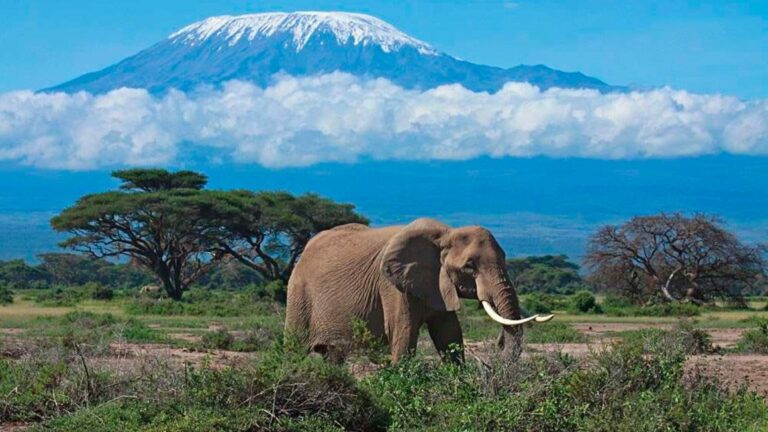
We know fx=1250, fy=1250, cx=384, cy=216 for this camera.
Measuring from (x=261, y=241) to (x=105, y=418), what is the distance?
37.5m

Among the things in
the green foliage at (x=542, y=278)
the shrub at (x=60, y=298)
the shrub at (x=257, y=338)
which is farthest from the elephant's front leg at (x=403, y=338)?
the green foliage at (x=542, y=278)

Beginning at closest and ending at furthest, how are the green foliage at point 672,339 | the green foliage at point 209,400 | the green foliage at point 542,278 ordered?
the green foliage at point 209,400
the green foliage at point 672,339
the green foliage at point 542,278

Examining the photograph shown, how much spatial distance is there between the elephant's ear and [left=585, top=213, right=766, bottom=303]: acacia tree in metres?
29.1

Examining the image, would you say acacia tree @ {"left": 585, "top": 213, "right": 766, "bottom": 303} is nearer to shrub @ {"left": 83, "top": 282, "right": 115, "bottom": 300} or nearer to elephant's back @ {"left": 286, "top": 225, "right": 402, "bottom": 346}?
shrub @ {"left": 83, "top": 282, "right": 115, "bottom": 300}

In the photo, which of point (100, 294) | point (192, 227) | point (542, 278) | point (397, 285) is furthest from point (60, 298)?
point (542, 278)

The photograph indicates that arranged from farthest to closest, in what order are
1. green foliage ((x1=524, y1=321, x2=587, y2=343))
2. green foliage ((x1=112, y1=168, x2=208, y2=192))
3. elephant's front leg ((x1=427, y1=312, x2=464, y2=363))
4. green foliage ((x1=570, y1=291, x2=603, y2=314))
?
green foliage ((x1=112, y1=168, x2=208, y2=192))
green foliage ((x1=570, y1=291, x2=603, y2=314))
green foliage ((x1=524, y1=321, x2=587, y2=343))
elephant's front leg ((x1=427, y1=312, x2=464, y2=363))

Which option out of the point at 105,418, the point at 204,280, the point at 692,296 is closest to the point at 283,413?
the point at 105,418

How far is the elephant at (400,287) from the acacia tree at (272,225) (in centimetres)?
3193

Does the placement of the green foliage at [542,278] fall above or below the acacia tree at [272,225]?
below

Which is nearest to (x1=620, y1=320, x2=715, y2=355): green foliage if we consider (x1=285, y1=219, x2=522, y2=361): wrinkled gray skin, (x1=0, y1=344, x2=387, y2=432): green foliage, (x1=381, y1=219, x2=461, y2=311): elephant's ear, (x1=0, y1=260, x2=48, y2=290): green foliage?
(x1=285, y1=219, x2=522, y2=361): wrinkled gray skin

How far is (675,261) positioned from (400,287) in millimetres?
30664

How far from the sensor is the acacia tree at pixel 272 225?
4619cm

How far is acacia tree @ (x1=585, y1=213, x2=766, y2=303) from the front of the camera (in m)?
40.5

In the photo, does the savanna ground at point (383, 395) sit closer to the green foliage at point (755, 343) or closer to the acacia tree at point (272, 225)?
the green foliage at point (755, 343)
